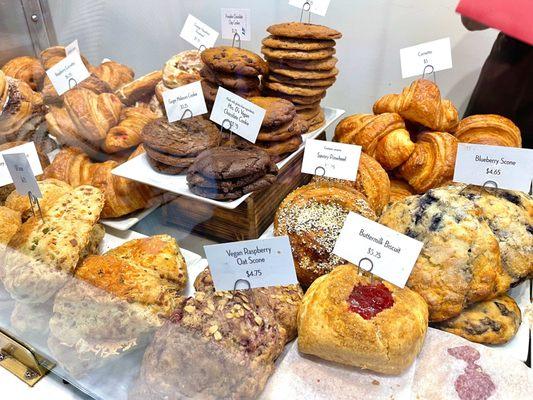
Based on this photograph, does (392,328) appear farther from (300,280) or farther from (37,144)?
(37,144)

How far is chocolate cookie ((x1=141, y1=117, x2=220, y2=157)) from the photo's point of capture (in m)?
1.76

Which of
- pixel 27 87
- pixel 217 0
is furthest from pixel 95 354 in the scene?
pixel 217 0

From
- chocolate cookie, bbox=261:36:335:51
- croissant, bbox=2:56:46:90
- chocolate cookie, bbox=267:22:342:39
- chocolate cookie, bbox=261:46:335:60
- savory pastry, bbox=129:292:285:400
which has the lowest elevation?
savory pastry, bbox=129:292:285:400

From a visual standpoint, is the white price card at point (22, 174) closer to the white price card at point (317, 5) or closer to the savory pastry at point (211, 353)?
the savory pastry at point (211, 353)

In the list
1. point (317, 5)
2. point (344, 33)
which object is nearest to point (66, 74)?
point (317, 5)

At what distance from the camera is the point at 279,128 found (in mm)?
A: 1832

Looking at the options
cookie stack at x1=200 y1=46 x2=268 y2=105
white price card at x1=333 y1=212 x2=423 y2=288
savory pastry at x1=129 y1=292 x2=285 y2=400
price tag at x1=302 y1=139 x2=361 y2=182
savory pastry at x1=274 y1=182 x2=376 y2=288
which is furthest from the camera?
cookie stack at x1=200 y1=46 x2=268 y2=105

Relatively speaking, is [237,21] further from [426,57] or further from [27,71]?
[27,71]

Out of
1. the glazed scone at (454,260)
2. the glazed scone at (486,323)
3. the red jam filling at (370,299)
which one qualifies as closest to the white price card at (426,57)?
the glazed scone at (454,260)

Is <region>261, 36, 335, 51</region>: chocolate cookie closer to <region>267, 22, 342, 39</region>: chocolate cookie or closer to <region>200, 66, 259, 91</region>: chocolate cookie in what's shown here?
<region>267, 22, 342, 39</region>: chocolate cookie

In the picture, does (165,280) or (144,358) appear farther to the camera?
(165,280)

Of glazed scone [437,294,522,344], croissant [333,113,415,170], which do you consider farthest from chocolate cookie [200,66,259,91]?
glazed scone [437,294,522,344]

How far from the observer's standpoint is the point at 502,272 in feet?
4.54

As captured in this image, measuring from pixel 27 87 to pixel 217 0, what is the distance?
1.00 meters
